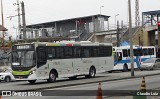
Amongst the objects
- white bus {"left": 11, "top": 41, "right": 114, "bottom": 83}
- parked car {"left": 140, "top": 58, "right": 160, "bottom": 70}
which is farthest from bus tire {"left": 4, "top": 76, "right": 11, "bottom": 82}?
parked car {"left": 140, "top": 58, "right": 160, "bottom": 70}

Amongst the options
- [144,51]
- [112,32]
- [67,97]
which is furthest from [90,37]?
[67,97]

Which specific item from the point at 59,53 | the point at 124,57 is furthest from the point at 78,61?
the point at 124,57

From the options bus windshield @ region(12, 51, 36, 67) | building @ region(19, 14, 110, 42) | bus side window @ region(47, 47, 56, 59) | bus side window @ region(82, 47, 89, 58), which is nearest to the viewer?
bus windshield @ region(12, 51, 36, 67)

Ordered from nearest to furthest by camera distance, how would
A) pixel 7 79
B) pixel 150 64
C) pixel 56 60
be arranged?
pixel 56 60 → pixel 7 79 → pixel 150 64

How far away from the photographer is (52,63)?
2806cm

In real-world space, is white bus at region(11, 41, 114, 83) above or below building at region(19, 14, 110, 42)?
below

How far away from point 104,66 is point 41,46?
857 centimetres

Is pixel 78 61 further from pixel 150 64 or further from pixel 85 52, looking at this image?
pixel 150 64

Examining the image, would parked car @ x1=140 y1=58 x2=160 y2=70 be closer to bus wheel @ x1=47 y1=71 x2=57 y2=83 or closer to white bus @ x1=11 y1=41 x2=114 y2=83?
white bus @ x1=11 y1=41 x2=114 y2=83

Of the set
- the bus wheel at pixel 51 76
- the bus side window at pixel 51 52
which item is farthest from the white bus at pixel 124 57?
the bus wheel at pixel 51 76

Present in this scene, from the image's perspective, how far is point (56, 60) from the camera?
93.8ft

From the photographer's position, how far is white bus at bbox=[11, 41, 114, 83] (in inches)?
1052

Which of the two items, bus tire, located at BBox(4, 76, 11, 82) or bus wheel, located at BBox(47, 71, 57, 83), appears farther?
bus tire, located at BBox(4, 76, 11, 82)

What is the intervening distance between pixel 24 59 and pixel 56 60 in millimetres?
2707
